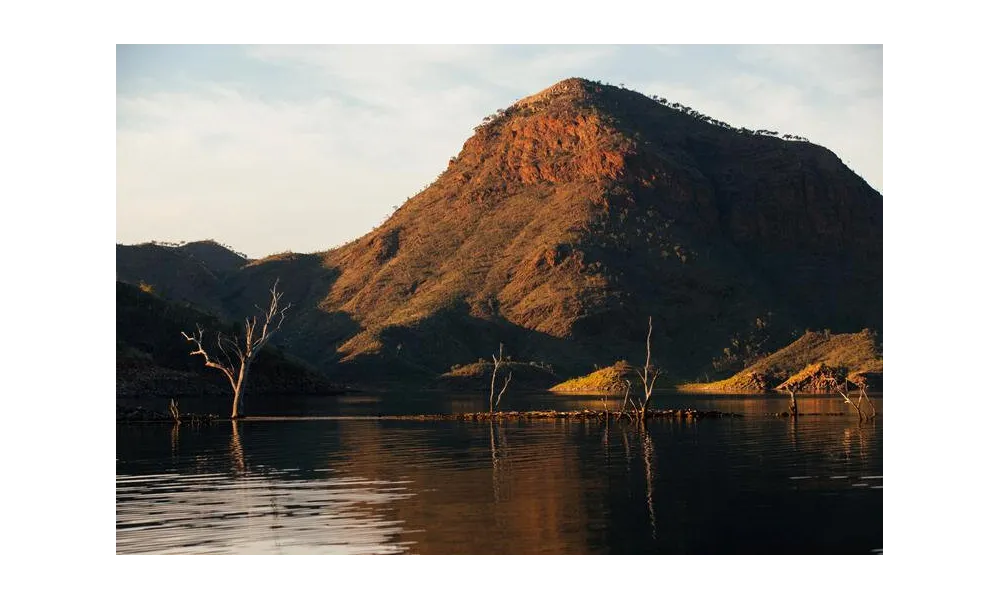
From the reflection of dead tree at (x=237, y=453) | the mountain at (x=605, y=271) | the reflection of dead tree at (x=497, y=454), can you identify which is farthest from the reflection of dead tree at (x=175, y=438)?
the mountain at (x=605, y=271)

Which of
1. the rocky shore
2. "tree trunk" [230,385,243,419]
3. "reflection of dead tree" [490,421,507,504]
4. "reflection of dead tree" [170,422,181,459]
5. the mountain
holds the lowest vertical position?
"reflection of dead tree" [170,422,181,459]

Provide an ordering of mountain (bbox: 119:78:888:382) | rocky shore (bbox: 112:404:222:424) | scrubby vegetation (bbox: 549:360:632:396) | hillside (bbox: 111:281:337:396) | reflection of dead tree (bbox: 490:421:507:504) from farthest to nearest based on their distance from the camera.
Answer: mountain (bbox: 119:78:888:382)
scrubby vegetation (bbox: 549:360:632:396)
hillside (bbox: 111:281:337:396)
rocky shore (bbox: 112:404:222:424)
reflection of dead tree (bbox: 490:421:507:504)

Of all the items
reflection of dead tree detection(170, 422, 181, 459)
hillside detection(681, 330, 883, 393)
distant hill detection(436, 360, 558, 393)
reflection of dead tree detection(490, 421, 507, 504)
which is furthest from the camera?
distant hill detection(436, 360, 558, 393)

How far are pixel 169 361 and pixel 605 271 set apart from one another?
7264cm

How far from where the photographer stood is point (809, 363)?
12594 cm

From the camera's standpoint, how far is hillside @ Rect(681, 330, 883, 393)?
11362 cm

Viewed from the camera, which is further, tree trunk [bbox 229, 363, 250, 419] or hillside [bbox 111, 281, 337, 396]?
hillside [bbox 111, 281, 337, 396]

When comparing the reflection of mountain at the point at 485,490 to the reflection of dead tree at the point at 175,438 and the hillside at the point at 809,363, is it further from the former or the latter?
the hillside at the point at 809,363

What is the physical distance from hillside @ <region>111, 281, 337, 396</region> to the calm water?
148ft

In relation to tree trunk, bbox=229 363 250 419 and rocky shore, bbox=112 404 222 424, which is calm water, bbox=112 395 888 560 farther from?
tree trunk, bbox=229 363 250 419

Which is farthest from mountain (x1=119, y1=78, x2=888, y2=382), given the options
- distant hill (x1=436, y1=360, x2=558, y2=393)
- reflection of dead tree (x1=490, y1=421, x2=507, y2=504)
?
reflection of dead tree (x1=490, y1=421, x2=507, y2=504)
